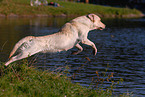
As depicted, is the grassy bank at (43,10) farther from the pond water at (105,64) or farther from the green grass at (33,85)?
the green grass at (33,85)

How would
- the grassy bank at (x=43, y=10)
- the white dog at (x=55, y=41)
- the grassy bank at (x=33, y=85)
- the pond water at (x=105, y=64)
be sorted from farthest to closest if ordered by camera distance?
the grassy bank at (x=43, y=10) → the pond water at (x=105, y=64) → the white dog at (x=55, y=41) → the grassy bank at (x=33, y=85)

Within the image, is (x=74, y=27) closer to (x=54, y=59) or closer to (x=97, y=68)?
(x=97, y=68)

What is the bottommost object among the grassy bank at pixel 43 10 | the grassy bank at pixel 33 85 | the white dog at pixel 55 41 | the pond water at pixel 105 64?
the grassy bank at pixel 43 10

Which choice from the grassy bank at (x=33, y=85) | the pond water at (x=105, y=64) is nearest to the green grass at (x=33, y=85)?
the grassy bank at (x=33, y=85)

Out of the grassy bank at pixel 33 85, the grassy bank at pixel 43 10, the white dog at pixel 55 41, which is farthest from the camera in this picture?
the grassy bank at pixel 43 10

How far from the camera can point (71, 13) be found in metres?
79.6

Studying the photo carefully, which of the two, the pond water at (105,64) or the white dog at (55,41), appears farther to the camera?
the pond water at (105,64)

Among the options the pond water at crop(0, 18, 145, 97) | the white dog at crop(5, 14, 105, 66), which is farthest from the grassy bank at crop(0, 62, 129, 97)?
the pond water at crop(0, 18, 145, 97)

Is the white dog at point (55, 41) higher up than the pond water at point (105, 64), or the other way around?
the white dog at point (55, 41)

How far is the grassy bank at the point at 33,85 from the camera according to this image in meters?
9.30

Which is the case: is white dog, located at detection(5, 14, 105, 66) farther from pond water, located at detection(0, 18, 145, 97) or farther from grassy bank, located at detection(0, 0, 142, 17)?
grassy bank, located at detection(0, 0, 142, 17)

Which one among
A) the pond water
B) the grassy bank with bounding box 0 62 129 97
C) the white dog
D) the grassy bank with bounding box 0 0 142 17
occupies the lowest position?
the grassy bank with bounding box 0 0 142 17

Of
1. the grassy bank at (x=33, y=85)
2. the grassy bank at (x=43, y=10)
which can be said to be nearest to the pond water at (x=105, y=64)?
the grassy bank at (x=33, y=85)

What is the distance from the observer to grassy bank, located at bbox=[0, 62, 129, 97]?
9305 mm
